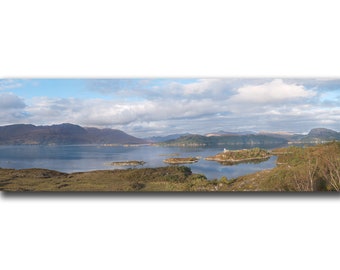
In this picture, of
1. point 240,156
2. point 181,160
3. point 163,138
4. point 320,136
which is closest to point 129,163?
point 163,138

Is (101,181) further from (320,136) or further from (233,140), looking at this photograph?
(320,136)

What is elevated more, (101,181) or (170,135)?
(170,135)

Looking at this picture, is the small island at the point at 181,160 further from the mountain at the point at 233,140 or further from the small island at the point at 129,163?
the small island at the point at 129,163
